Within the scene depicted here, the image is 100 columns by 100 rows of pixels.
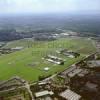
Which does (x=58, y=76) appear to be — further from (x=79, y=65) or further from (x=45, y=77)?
(x=79, y=65)

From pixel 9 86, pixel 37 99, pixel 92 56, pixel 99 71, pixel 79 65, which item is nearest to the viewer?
pixel 37 99

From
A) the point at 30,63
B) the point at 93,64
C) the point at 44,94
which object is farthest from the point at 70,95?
the point at 30,63

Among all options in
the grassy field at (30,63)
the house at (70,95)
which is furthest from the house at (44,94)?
the grassy field at (30,63)

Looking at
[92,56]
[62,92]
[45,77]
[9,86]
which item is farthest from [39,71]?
[92,56]

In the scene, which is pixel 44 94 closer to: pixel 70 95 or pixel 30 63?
pixel 70 95

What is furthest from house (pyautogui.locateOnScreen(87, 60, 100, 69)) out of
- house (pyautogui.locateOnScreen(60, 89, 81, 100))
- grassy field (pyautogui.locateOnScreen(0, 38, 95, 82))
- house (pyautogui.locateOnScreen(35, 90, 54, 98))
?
house (pyautogui.locateOnScreen(35, 90, 54, 98))

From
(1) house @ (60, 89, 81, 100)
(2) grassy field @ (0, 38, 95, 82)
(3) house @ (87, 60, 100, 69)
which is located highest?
(3) house @ (87, 60, 100, 69)

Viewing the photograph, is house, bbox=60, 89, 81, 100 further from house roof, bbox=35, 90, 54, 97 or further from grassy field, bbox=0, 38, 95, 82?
grassy field, bbox=0, 38, 95, 82

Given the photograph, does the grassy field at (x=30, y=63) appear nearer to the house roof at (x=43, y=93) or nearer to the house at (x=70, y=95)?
the house roof at (x=43, y=93)
